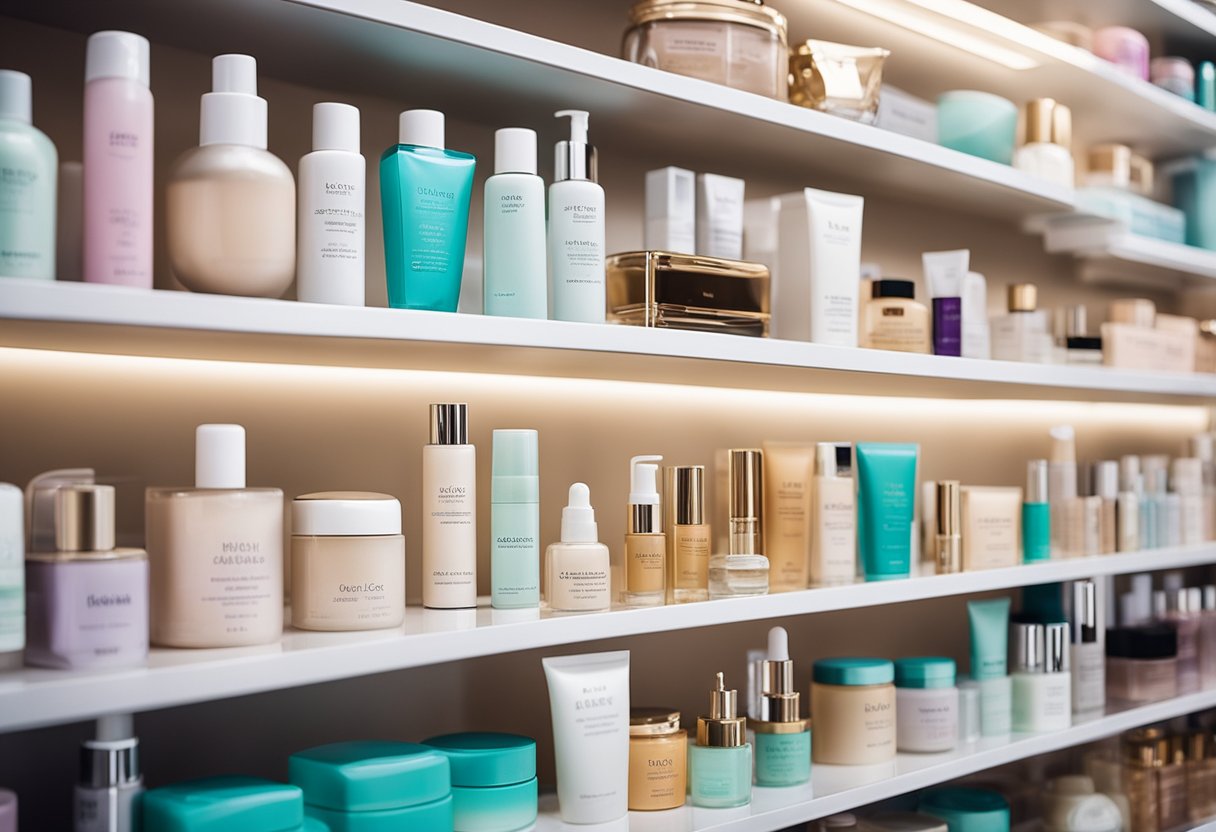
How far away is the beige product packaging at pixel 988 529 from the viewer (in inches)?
60.3

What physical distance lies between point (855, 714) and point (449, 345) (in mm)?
703

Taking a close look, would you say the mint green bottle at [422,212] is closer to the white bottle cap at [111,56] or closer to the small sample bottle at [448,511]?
the small sample bottle at [448,511]

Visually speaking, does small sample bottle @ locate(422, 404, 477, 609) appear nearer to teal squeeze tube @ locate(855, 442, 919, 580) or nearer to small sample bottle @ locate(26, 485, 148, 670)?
small sample bottle @ locate(26, 485, 148, 670)

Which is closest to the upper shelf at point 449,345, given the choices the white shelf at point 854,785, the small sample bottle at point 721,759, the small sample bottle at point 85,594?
the small sample bottle at point 85,594

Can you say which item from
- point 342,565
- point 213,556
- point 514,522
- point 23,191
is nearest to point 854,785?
point 514,522

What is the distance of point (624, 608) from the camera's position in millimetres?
1129

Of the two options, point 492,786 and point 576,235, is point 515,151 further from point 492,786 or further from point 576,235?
point 492,786

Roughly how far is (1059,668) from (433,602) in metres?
0.94

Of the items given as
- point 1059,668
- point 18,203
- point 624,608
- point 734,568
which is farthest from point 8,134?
point 1059,668

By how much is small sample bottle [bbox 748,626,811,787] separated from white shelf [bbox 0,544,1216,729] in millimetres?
85

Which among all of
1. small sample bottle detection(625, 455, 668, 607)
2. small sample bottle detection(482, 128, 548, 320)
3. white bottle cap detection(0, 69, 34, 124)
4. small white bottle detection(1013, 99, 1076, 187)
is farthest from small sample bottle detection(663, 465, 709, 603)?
small white bottle detection(1013, 99, 1076, 187)

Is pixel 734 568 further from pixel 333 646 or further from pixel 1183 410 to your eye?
pixel 1183 410

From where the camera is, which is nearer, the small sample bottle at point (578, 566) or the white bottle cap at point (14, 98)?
the white bottle cap at point (14, 98)

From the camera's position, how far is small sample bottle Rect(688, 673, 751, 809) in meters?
1.21
